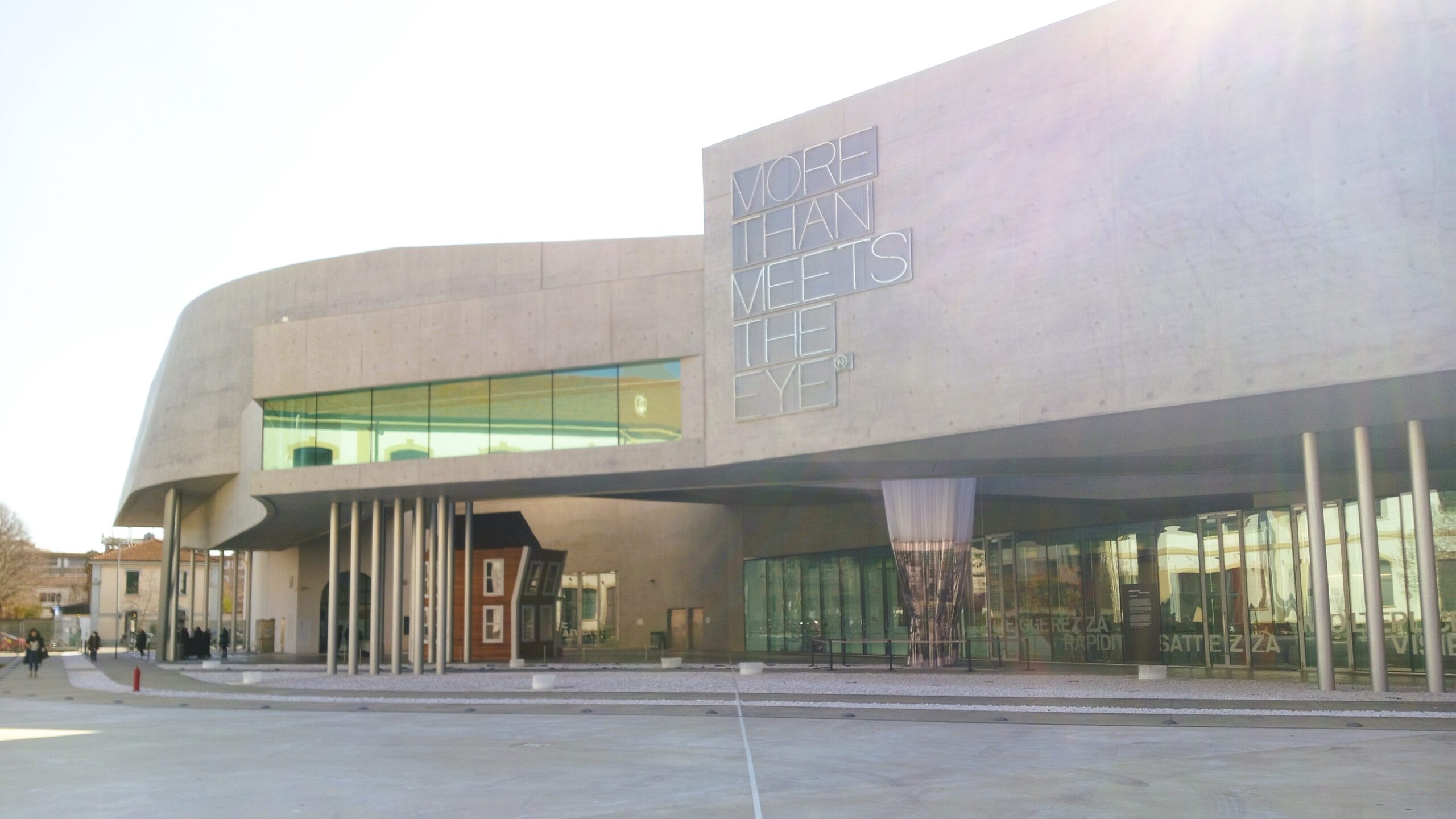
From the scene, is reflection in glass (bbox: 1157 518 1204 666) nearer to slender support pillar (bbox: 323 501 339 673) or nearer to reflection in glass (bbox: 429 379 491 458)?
reflection in glass (bbox: 429 379 491 458)

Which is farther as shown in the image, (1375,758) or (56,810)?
(1375,758)

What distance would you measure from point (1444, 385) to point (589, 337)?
16164 millimetres

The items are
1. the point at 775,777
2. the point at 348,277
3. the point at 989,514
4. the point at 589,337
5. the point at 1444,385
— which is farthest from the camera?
the point at 348,277

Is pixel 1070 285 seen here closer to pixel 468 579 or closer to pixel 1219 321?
pixel 1219 321

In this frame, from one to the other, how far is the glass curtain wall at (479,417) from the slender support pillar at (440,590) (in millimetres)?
2317

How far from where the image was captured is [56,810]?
32.2ft

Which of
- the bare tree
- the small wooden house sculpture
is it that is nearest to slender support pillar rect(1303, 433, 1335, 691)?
the small wooden house sculpture

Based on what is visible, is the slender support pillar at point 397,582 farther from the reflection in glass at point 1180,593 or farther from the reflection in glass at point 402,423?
the reflection in glass at point 1180,593

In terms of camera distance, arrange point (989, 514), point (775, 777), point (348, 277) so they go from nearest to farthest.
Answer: point (775, 777)
point (989, 514)
point (348, 277)

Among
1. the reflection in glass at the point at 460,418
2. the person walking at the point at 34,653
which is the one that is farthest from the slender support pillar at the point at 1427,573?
the person walking at the point at 34,653

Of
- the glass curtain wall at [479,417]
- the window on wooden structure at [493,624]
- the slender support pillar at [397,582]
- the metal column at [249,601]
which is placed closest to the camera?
the glass curtain wall at [479,417]

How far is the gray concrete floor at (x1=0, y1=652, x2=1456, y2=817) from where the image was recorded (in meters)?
9.64

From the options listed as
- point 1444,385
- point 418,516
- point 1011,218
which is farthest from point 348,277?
point 1444,385

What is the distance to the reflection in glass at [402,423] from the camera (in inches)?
1161
